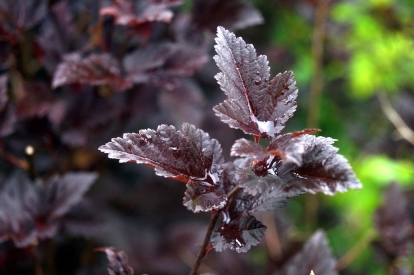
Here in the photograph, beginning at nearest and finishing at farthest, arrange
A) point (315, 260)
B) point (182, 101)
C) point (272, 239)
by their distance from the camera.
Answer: point (315, 260)
point (182, 101)
point (272, 239)

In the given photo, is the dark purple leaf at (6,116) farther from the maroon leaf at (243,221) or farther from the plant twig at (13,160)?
the maroon leaf at (243,221)

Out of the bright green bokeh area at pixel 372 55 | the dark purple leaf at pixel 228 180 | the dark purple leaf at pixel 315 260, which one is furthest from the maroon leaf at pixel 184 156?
the bright green bokeh area at pixel 372 55

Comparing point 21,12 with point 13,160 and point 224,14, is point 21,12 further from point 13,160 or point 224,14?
point 224,14

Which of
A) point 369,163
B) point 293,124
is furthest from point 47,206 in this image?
point 293,124

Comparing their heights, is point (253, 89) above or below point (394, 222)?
above

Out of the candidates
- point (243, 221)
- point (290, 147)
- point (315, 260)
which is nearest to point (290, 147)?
point (290, 147)

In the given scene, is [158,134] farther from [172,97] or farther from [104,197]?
[104,197]
